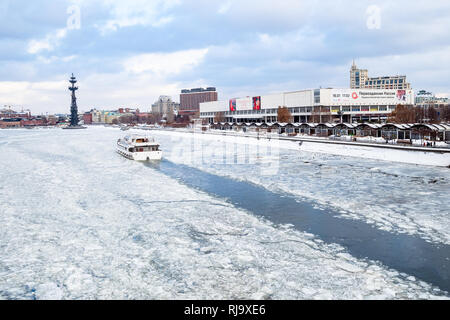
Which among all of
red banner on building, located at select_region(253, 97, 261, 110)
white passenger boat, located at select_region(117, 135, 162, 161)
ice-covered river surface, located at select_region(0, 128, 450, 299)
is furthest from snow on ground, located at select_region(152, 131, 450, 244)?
red banner on building, located at select_region(253, 97, 261, 110)

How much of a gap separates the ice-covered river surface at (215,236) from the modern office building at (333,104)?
7995 cm

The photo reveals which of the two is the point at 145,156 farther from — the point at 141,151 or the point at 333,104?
the point at 333,104

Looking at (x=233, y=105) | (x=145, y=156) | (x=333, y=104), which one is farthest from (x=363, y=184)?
(x=233, y=105)

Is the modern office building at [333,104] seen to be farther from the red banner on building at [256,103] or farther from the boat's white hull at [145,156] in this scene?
the boat's white hull at [145,156]

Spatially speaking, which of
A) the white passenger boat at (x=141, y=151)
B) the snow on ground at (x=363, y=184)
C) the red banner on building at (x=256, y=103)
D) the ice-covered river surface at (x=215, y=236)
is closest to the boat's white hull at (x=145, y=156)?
the white passenger boat at (x=141, y=151)

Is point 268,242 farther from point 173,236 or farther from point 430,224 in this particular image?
point 430,224

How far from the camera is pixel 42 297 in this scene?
10.5 m

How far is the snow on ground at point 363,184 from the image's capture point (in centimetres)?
1777

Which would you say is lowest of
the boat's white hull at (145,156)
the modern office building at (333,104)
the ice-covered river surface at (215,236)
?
the ice-covered river surface at (215,236)

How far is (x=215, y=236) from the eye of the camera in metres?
15.7

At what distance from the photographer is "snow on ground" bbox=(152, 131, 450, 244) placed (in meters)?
17.8

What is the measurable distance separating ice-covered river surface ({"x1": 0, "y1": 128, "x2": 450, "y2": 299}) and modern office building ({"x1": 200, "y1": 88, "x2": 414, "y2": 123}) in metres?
80.0

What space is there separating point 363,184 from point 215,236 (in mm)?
15460
